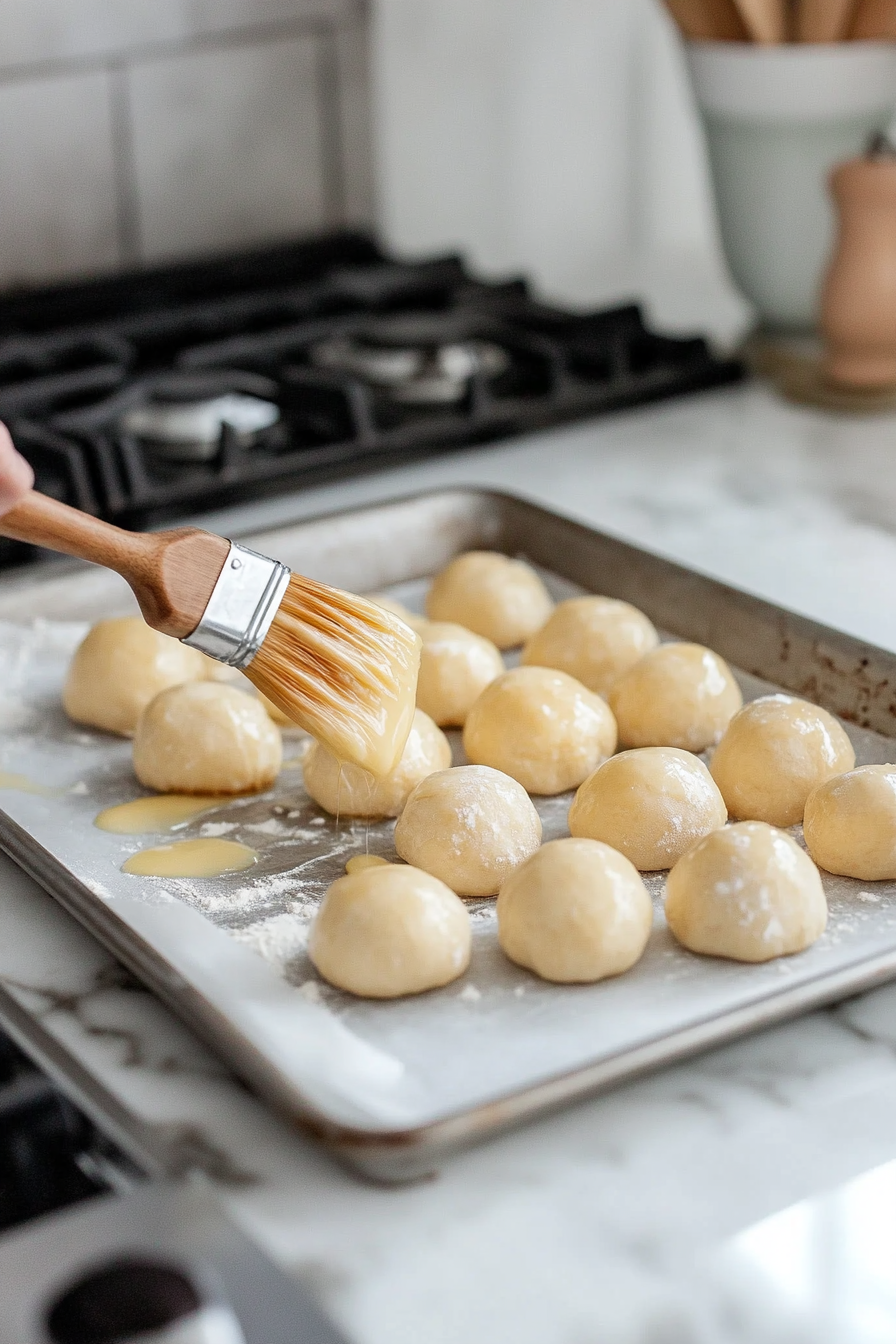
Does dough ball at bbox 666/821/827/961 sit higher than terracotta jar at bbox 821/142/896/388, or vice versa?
terracotta jar at bbox 821/142/896/388

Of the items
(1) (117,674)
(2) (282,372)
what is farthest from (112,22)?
(1) (117,674)

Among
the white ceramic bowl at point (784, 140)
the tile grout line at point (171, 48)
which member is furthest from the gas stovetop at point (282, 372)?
the tile grout line at point (171, 48)

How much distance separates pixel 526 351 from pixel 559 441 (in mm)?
98

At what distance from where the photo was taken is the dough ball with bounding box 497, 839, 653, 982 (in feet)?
2.60

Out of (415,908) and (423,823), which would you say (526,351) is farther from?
A: (415,908)

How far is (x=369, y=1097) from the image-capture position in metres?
0.71

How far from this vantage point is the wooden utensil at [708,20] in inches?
62.5

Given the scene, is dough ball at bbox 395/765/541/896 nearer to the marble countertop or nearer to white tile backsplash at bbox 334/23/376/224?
the marble countertop

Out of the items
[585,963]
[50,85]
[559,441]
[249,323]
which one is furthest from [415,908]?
[50,85]

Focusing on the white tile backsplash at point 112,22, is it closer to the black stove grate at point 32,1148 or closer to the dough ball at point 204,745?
the dough ball at point 204,745

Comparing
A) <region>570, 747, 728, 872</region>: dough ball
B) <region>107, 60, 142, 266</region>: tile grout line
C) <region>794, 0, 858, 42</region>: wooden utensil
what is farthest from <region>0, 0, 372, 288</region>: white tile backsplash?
<region>570, 747, 728, 872</region>: dough ball

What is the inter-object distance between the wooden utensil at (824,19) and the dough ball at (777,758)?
0.82 meters

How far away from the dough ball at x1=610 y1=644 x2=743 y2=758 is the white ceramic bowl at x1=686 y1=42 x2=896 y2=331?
0.65 metres

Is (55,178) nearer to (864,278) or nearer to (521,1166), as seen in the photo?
(864,278)
